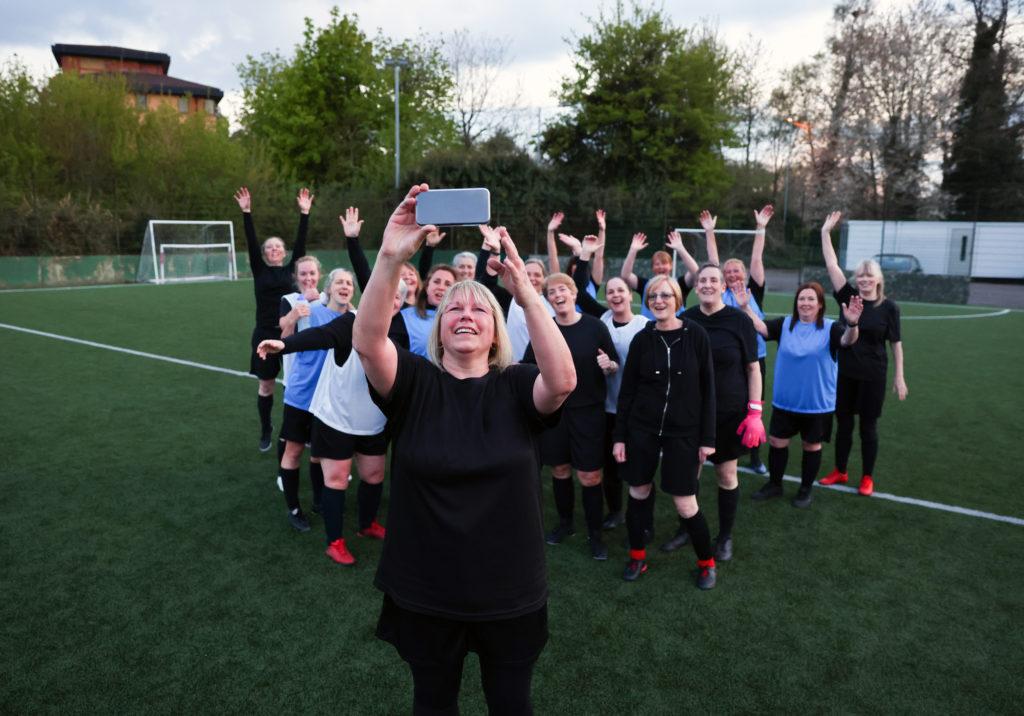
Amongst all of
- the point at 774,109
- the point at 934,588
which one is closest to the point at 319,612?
the point at 934,588

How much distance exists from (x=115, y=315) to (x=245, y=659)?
15.6 metres

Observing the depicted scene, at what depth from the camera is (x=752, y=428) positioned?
4.57m

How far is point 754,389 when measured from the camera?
4762 mm

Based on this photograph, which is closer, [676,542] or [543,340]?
[543,340]

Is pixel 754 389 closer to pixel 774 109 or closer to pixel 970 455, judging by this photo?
pixel 970 455

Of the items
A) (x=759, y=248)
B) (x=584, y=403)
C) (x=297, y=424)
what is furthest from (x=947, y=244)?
(x=297, y=424)

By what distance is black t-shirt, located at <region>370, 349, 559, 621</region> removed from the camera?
90.5 inches

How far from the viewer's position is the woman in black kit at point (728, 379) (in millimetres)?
4773

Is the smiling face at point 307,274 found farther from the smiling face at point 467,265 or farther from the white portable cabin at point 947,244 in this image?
the white portable cabin at point 947,244

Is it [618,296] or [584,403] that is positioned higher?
[618,296]

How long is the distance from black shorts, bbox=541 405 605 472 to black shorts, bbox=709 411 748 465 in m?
0.79

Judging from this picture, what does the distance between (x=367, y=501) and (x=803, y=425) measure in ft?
11.9

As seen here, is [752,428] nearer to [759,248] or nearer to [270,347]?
[759,248]

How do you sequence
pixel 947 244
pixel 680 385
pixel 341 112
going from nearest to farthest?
pixel 680 385 < pixel 947 244 < pixel 341 112
